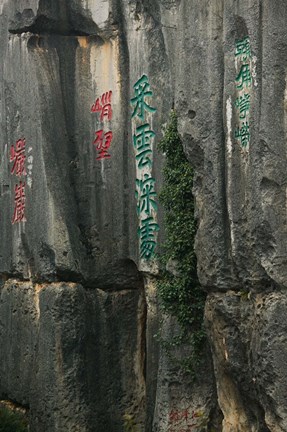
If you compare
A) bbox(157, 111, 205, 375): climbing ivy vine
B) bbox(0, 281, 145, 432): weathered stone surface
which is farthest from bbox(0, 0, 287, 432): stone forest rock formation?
bbox(157, 111, 205, 375): climbing ivy vine

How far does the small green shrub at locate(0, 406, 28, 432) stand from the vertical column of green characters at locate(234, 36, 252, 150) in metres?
3.99

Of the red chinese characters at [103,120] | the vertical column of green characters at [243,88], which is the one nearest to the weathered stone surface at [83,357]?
the red chinese characters at [103,120]

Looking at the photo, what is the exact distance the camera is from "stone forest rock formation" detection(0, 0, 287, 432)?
22.6ft

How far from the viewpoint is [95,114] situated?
32.4 feet

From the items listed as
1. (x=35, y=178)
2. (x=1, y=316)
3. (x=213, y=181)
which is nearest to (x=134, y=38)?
(x=35, y=178)

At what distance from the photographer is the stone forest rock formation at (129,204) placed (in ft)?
22.6

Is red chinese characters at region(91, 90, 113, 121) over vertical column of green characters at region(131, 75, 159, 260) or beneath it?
over

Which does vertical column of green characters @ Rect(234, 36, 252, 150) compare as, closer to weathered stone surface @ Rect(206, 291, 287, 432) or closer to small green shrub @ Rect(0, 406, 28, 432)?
weathered stone surface @ Rect(206, 291, 287, 432)

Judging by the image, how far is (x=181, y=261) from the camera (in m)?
8.17

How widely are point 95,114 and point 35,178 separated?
2.71 ft

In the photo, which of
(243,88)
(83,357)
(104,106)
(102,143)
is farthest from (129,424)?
(243,88)

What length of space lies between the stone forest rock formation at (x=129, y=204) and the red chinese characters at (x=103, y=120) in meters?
0.02

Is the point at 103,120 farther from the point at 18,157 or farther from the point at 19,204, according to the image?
the point at 19,204

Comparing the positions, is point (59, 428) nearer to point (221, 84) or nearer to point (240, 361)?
point (240, 361)
